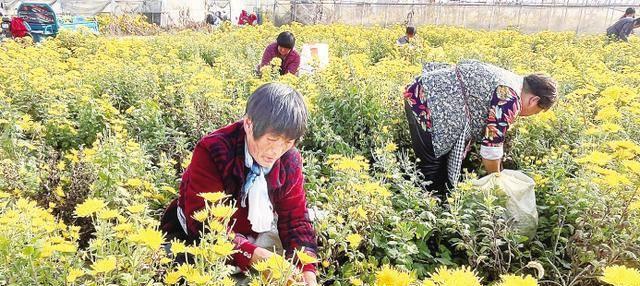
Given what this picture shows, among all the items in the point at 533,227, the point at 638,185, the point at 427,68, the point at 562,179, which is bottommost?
the point at 533,227

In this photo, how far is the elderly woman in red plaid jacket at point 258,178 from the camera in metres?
1.61

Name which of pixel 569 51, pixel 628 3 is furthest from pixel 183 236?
pixel 628 3

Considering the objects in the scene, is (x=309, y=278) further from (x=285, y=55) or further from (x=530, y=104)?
(x=285, y=55)

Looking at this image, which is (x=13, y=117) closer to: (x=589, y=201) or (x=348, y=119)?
(x=348, y=119)

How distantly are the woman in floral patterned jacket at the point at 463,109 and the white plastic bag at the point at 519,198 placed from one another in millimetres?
203

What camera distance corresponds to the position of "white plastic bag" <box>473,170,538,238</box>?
7.95ft

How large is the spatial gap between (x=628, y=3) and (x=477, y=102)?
622 inches

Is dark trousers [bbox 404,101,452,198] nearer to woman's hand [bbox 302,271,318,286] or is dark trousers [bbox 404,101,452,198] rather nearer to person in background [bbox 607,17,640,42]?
woman's hand [bbox 302,271,318,286]

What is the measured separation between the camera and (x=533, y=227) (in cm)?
246

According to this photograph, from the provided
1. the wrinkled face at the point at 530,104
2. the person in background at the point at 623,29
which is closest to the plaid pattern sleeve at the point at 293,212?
the wrinkled face at the point at 530,104

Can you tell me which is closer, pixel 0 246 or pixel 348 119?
pixel 0 246

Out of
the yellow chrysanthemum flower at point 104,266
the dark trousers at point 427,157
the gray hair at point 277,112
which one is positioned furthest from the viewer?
the dark trousers at point 427,157

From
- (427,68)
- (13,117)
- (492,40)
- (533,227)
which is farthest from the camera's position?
(492,40)

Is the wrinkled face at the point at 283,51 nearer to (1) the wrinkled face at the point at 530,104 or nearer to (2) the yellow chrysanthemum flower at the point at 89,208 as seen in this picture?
(1) the wrinkled face at the point at 530,104
